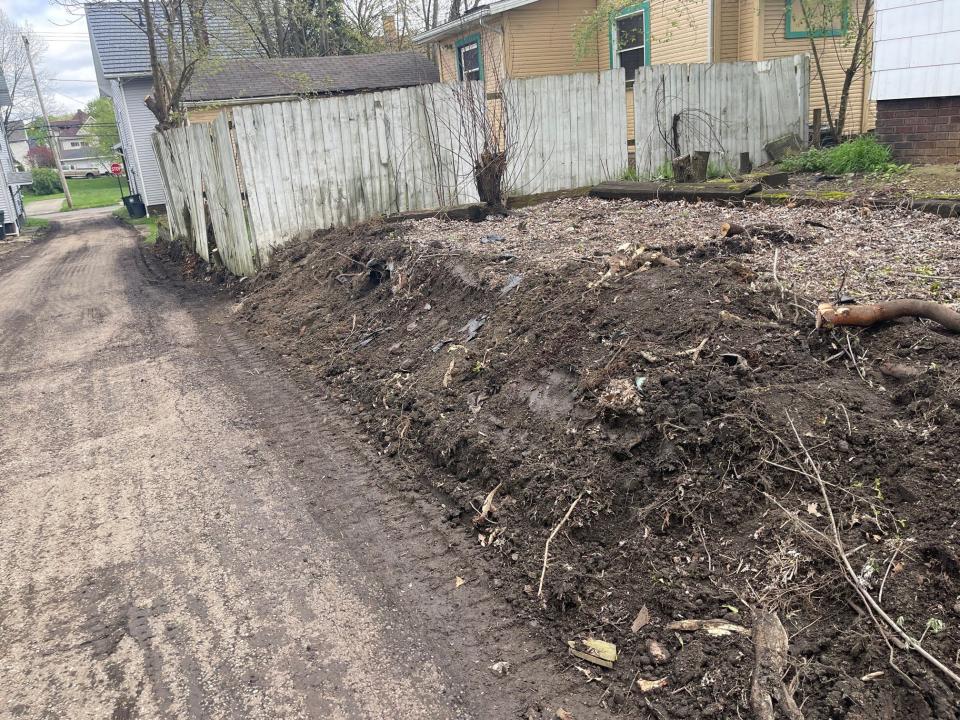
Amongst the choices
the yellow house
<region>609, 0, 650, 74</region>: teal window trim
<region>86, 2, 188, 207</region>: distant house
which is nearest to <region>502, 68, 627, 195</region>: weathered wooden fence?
the yellow house

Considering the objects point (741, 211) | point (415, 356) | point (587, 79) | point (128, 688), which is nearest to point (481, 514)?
point (128, 688)

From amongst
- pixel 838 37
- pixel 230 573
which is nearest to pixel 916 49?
pixel 838 37

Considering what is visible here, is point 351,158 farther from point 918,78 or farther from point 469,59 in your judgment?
point 469,59

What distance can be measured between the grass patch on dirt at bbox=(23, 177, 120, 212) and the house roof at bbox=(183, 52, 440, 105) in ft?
72.2

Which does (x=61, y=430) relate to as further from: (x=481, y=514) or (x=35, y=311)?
(x=35, y=311)

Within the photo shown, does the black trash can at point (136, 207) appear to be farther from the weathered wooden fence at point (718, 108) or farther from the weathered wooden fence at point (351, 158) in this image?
the weathered wooden fence at point (718, 108)

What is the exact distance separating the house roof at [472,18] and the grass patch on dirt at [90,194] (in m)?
27.3

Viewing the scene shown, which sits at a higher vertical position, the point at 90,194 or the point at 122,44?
the point at 122,44

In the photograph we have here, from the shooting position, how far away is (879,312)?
12.7ft

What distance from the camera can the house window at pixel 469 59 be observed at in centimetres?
1924

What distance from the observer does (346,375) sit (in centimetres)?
608

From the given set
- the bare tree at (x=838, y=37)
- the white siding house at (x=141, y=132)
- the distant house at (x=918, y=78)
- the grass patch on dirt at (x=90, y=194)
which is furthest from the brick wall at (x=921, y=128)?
the grass patch on dirt at (x=90, y=194)

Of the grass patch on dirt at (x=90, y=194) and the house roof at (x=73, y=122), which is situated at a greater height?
the house roof at (x=73, y=122)

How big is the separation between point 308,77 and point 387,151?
36.7 feet
